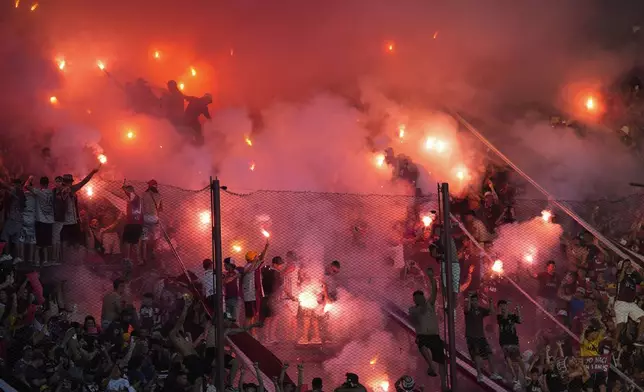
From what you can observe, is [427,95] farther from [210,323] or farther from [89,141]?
[210,323]

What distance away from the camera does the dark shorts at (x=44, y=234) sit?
10992 mm

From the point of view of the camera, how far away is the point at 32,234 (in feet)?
35.9

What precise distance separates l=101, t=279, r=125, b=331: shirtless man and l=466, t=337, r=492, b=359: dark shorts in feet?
14.5

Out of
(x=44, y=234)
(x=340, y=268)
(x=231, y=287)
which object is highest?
(x=44, y=234)

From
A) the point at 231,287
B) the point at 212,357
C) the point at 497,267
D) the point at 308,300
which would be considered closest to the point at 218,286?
the point at 212,357

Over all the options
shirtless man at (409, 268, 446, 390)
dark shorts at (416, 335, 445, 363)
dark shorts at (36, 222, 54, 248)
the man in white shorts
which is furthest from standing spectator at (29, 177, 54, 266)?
the man in white shorts

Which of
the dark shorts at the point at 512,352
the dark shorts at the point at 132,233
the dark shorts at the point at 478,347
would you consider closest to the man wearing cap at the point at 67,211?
the dark shorts at the point at 132,233

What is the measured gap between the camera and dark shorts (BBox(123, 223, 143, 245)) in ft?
37.8

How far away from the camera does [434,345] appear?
10.5m

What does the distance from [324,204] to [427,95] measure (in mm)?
10617

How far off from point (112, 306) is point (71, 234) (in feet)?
4.66

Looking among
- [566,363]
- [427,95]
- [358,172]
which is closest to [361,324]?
[566,363]

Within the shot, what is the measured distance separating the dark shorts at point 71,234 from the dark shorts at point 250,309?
230 cm

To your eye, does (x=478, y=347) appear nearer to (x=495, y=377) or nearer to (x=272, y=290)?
(x=495, y=377)
